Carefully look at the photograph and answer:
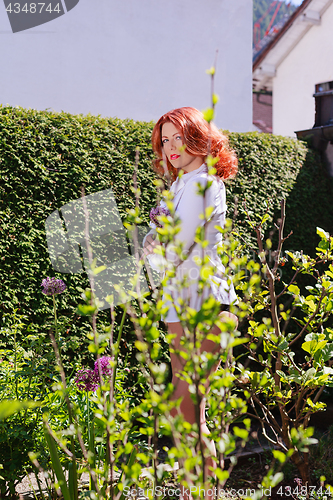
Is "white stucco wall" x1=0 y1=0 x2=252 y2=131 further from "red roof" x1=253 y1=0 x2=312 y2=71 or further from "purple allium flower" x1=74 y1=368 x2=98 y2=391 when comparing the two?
"purple allium flower" x1=74 y1=368 x2=98 y2=391

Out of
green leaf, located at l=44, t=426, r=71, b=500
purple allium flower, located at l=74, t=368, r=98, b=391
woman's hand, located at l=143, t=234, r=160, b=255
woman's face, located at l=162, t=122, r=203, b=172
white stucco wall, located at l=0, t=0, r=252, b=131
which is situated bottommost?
green leaf, located at l=44, t=426, r=71, b=500

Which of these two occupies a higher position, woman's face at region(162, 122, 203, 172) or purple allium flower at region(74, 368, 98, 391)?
woman's face at region(162, 122, 203, 172)

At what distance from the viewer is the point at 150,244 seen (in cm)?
155

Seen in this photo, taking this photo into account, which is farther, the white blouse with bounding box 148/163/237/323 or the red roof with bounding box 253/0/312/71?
the red roof with bounding box 253/0/312/71

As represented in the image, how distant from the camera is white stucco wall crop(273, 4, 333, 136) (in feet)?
30.2

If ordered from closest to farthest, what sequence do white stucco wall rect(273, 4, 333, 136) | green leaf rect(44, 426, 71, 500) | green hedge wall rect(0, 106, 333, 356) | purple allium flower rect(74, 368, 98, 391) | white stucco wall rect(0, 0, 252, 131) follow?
green leaf rect(44, 426, 71, 500)
purple allium flower rect(74, 368, 98, 391)
green hedge wall rect(0, 106, 333, 356)
white stucco wall rect(0, 0, 252, 131)
white stucco wall rect(273, 4, 333, 136)

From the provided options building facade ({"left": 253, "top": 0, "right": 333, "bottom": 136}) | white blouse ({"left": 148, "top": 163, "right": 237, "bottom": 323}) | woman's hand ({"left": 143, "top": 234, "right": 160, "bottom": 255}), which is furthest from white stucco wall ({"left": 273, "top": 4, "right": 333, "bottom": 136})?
woman's hand ({"left": 143, "top": 234, "right": 160, "bottom": 255})

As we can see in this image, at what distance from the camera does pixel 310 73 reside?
385 inches

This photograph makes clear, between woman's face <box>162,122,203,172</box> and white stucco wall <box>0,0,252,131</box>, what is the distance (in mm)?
4621

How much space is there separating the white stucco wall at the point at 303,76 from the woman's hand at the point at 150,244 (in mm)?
9080

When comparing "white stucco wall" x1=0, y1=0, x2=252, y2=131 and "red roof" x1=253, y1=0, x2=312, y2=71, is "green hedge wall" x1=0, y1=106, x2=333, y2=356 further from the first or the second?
"red roof" x1=253, y1=0, x2=312, y2=71

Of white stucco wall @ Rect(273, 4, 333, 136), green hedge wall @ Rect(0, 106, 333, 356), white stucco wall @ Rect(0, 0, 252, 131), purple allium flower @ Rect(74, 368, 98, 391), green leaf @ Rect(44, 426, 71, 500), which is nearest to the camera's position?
green leaf @ Rect(44, 426, 71, 500)

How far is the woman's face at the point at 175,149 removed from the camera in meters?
1.68

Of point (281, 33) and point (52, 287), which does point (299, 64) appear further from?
point (52, 287)
